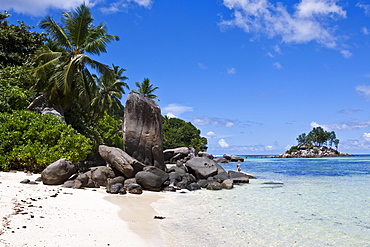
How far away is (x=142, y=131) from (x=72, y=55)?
8438 mm

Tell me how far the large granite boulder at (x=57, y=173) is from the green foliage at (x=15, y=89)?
637 centimetres

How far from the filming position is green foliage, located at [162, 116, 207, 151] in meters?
54.9

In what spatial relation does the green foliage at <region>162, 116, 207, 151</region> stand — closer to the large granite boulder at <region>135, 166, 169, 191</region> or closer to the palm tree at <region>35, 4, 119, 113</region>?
the palm tree at <region>35, 4, 119, 113</region>

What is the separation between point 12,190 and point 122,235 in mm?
4160

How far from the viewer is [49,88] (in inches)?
745

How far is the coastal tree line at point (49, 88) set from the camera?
12.8 m

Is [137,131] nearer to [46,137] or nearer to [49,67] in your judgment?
[46,137]

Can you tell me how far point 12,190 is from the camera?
25.7ft

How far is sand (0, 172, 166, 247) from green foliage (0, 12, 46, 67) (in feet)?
52.0

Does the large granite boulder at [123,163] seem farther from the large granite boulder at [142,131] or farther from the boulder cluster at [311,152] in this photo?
the boulder cluster at [311,152]

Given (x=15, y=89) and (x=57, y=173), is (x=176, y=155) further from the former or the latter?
(x=57, y=173)

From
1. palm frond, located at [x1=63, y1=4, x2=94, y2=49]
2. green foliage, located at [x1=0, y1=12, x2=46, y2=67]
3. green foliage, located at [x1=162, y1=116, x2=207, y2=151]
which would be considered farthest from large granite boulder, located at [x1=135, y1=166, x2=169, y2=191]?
green foliage, located at [x1=162, y1=116, x2=207, y2=151]

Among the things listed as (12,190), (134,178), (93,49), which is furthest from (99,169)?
(93,49)

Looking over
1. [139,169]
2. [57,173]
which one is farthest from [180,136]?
[57,173]
